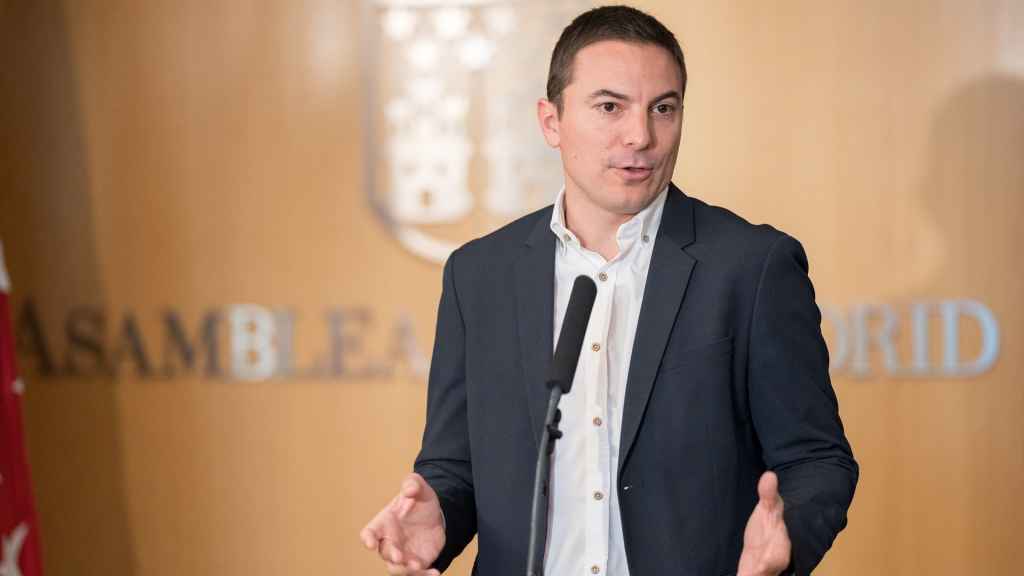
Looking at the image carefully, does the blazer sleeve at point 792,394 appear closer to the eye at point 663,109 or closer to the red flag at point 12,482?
the eye at point 663,109

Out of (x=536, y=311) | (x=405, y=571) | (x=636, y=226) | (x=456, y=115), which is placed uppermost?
(x=456, y=115)

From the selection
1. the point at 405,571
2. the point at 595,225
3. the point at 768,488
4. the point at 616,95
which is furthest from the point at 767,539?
the point at 616,95

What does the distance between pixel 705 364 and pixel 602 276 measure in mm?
247

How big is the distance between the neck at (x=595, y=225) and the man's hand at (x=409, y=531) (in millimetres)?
515

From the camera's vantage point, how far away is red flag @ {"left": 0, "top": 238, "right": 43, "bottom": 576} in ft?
11.0

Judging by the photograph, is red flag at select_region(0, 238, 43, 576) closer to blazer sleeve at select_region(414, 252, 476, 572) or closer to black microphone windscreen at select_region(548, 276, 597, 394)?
blazer sleeve at select_region(414, 252, 476, 572)

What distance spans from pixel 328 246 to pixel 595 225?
2.06 meters

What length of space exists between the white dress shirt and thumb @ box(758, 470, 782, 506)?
0.33 meters

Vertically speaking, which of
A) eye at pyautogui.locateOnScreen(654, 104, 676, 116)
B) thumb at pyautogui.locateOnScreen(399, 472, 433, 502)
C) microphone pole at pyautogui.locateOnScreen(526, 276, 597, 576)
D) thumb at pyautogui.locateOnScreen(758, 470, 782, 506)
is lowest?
thumb at pyautogui.locateOnScreen(399, 472, 433, 502)

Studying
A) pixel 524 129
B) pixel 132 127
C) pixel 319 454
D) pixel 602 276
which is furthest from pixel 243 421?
pixel 602 276

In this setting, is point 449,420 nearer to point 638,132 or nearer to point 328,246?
point 638,132

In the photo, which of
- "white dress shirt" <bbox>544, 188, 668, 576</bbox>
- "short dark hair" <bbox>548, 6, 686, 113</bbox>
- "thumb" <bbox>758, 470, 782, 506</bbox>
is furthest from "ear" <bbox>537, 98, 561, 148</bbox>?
"thumb" <bbox>758, 470, 782, 506</bbox>

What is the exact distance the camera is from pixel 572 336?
158 cm

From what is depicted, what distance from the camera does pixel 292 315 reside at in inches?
162
